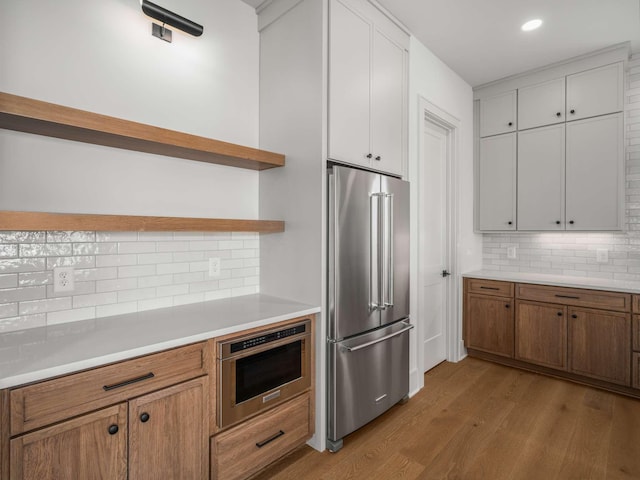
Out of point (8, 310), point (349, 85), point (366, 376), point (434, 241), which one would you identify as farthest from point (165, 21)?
point (434, 241)

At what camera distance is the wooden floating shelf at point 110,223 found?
1.32 meters

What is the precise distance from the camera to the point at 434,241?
3.45 m

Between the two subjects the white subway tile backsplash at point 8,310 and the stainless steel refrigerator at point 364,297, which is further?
the stainless steel refrigerator at point 364,297

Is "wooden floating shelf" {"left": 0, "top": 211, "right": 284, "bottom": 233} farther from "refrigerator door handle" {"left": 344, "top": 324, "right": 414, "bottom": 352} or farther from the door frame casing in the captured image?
the door frame casing

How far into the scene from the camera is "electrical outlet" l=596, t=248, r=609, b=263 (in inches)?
129

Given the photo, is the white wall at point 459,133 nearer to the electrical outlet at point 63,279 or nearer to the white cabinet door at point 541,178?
the white cabinet door at point 541,178

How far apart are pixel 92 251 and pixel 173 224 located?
455 mm

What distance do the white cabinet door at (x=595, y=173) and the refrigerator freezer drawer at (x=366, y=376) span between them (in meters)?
2.13

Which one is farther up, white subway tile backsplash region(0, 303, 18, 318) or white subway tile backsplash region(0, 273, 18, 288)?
white subway tile backsplash region(0, 273, 18, 288)

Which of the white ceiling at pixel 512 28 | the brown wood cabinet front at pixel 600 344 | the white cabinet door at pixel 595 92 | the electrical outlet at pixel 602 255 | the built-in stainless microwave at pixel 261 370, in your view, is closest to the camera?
the built-in stainless microwave at pixel 261 370

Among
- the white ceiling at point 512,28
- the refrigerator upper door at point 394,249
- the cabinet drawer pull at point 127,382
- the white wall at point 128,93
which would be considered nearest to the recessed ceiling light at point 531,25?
the white ceiling at point 512,28

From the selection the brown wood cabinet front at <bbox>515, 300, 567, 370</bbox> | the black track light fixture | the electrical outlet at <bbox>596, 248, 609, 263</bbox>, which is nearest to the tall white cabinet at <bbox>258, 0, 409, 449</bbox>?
the black track light fixture

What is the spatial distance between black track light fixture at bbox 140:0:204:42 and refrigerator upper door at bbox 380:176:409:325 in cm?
148

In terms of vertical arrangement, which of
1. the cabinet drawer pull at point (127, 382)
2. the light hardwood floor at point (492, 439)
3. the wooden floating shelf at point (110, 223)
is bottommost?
the light hardwood floor at point (492, 439)
